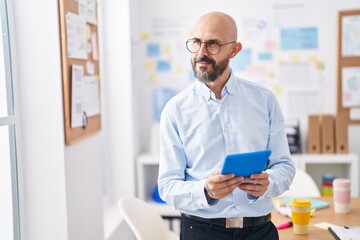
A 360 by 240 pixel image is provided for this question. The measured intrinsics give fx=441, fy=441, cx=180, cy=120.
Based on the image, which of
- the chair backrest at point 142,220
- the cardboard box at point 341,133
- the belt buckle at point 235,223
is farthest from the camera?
the cardboard box at point 341,133

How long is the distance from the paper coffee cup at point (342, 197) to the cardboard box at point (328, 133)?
1.30 metres

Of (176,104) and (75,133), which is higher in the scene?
(176,104)

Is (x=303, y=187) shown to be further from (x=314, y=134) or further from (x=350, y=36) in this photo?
(x=350, y=36)

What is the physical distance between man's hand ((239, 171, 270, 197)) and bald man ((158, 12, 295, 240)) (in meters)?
0.04

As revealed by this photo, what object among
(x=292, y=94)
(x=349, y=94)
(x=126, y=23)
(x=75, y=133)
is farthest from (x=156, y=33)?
(x=75, y=133)

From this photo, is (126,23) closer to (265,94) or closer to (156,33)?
(156,33)

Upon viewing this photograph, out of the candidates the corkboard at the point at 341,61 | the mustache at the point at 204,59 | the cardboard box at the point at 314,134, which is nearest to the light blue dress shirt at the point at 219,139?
the mustache at the point at 204,59

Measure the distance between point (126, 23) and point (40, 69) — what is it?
158 cm

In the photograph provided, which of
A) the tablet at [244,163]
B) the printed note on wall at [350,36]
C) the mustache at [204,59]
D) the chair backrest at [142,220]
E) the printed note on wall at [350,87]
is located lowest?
the chair backrest at [142,220]

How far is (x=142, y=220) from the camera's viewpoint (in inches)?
90.3

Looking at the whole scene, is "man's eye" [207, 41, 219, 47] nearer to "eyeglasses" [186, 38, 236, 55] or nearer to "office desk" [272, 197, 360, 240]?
"eyeglasses" [186, 38, 236, 55]

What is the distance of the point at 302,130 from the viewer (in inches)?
148

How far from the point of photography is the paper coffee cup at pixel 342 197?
219 cm

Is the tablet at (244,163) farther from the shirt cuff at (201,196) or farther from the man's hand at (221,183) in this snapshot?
the shirt cuff at (201,196)
